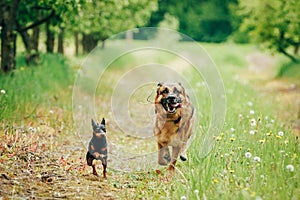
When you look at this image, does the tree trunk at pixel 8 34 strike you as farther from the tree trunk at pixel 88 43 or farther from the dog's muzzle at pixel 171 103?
the tree trunk at pixel 88 43

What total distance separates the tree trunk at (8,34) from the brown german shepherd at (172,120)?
652cm

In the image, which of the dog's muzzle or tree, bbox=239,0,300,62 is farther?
tree, bbox=239,0,300,62

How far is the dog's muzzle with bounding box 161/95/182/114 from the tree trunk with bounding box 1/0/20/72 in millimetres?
6773

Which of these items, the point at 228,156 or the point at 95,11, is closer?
the point at 228,156

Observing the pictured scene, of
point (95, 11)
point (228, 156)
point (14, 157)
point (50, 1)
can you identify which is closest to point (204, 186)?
point (228, 156)

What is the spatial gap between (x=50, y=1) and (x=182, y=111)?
501 cm

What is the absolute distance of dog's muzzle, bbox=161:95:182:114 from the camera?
6.61 meters

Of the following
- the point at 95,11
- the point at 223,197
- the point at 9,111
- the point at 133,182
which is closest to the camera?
the point at 223,197

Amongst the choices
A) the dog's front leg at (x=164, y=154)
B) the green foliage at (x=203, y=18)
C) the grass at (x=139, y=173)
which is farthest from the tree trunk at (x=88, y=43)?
the green foliage at (x=203, y=18)

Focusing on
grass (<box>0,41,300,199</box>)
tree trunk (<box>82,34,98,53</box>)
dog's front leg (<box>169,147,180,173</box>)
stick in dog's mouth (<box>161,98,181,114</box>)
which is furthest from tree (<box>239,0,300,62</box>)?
stick in dog's mouth (<box>161,98,181,114</box>)

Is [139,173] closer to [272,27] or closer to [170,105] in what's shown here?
[170,105]

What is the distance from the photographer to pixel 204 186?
5.39m

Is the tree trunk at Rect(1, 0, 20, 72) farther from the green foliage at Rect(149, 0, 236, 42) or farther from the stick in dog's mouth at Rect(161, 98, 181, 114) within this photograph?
the green foliage at Rect(149, 0, 236, 42)

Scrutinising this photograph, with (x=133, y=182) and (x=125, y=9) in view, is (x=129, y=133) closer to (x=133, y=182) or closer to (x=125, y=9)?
(x=133, y=182)
